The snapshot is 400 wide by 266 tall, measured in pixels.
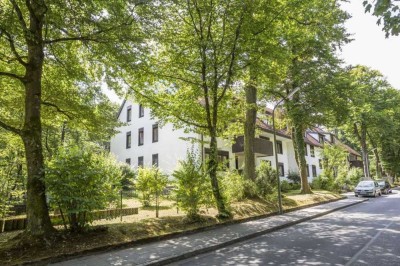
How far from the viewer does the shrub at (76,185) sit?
8.05 meters

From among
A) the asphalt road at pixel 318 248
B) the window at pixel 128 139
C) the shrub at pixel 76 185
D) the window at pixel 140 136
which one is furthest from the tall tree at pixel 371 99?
the shrub at pixel 76 185

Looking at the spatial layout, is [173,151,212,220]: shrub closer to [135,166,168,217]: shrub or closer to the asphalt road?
[135,166,168,217]: shrub

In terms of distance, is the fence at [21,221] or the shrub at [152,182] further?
the shrub at [152,182]

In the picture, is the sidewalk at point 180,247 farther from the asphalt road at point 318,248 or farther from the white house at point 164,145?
the white house at point 164,145

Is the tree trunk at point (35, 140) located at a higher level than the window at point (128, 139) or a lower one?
lower

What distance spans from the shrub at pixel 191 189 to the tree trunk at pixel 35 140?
483 cm

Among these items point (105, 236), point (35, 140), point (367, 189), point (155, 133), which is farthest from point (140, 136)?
point (367, 189)

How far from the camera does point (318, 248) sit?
8.09 meters

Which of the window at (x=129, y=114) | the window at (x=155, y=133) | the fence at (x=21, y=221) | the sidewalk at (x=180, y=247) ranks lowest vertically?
the sidewalk at (x=180, y=247)

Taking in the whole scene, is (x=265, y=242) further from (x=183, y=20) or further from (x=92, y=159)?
(x=183, y=20)

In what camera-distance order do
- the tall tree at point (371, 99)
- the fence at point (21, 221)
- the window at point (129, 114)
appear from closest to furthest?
1. the fence at point (21, 221)
2. the window at point (129, 114)
3. the tall tree at point (371, 99)

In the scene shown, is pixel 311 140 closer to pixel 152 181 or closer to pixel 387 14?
pixel 152 181

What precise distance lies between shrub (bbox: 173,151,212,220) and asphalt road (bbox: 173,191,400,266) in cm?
274

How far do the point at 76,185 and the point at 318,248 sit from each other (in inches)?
276
